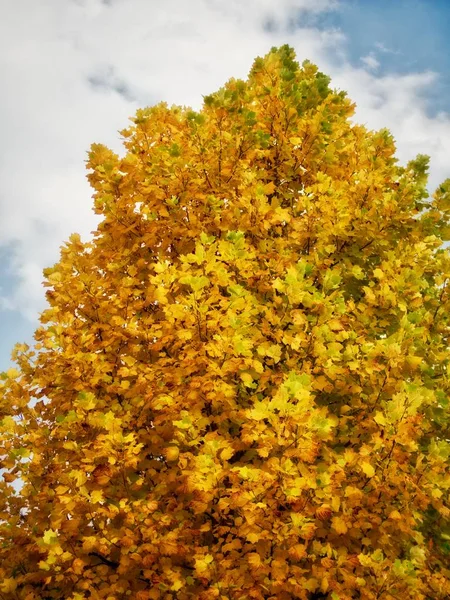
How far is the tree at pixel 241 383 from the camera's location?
3.99 m

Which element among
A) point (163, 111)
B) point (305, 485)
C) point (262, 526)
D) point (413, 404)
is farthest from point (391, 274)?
point (163, 111)

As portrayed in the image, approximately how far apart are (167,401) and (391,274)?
286cm

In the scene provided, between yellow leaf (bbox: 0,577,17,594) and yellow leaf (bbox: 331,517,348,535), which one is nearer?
yellow leaf (bbox: 331,517,348,535)

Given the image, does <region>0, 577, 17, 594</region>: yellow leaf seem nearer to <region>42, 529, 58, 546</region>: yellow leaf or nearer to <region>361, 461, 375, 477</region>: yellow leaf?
<region>42, 529, 58, 546</region>: yellow leaf

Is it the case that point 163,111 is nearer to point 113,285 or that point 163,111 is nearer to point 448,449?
point 113,285

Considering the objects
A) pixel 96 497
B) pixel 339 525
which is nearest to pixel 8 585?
pixel 96 497

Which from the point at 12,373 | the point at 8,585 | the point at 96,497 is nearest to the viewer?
the point at 96,497

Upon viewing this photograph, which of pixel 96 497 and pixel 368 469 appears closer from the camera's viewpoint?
pixel 368 469

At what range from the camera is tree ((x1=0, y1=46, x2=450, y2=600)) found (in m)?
3.99

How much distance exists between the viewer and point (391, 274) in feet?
17.3

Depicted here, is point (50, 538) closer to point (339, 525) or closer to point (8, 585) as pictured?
point (8, 585)

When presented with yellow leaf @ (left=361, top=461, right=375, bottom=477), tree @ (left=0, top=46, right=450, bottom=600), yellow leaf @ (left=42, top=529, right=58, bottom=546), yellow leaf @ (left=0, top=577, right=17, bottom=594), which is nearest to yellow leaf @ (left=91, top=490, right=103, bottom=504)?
tree @ (left=0, top=46, right=450, bottom=600)

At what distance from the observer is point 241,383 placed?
4770mm

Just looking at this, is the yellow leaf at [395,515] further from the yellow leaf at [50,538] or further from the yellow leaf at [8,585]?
the yellow leaf at [8,585]
